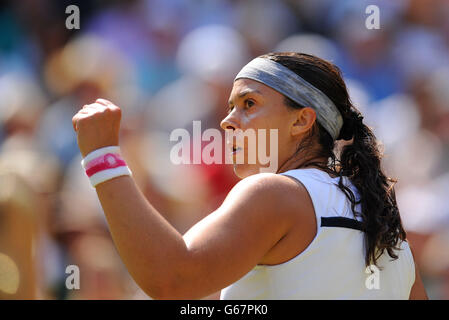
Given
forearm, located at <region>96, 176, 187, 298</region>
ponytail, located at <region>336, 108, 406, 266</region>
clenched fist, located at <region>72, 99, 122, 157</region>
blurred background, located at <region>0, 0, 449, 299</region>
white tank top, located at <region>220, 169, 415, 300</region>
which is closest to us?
forearm, located at <region>96, 176, 187, 298</region>

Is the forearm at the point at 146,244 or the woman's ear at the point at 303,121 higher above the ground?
the woman's ear at the point at 303,121

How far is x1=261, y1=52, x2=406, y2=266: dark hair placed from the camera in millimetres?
1865

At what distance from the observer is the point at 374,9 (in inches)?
183

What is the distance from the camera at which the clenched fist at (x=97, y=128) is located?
163 cm

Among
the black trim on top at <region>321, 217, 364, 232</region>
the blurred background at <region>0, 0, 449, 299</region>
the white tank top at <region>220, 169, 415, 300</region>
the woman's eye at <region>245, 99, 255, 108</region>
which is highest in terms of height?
the blurred background at <region>0, 0, 449, 299</region>

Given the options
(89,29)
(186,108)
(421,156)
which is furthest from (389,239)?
(89,29)

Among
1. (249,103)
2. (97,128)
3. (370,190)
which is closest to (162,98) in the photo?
(249,103)

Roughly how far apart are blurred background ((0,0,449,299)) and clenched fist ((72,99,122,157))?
2.05 meters

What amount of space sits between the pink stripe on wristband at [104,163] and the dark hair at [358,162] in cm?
73

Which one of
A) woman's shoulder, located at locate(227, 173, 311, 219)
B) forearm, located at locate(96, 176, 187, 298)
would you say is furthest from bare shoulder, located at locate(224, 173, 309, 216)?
forearm, located at locate(96, 176, 187, 298)

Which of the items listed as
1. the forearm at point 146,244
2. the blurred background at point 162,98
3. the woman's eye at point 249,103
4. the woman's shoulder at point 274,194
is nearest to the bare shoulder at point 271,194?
the woman's shoulder at point 274,194

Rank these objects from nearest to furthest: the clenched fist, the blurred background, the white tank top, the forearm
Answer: the forearm, the clenched fist, the white tank top, the blurred background

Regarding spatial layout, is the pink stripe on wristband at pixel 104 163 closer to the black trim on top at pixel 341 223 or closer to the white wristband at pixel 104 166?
the white wristband at pixel 104 166

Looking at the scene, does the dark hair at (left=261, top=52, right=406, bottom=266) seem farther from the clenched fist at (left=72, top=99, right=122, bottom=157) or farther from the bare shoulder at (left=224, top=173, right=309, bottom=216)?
the clenched fist at (left=72, top=99, right=122, bottom=157)
